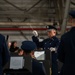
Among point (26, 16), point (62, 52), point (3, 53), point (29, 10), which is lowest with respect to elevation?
point (26, 16)

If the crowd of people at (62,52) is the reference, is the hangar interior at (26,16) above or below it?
below

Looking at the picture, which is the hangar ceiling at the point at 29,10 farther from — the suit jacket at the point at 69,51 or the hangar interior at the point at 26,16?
the suit jacket at the point at 69,51

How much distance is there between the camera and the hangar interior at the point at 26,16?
12406 mm

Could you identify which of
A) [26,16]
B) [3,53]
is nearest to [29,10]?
[26,16]

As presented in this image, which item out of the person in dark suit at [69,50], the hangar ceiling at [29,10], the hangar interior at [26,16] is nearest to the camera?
the person in dark suit at [69,50]

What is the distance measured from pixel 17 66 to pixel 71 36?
2.78 ft

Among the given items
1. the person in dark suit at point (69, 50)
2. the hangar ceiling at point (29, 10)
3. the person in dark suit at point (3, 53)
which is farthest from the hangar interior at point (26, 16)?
the person in dark suit at point (69, 50)

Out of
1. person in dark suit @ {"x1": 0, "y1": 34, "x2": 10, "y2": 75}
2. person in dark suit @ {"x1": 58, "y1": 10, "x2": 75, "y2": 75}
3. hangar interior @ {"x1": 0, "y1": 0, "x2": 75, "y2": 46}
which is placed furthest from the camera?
hangar interior @ {"x1": 0, "y1": 0, "x2": 75, "y2": 46}

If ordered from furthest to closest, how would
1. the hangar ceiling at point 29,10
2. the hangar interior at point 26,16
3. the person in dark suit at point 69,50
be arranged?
the hangar ceiling at point 29,10
the hangar interior at point 26,16
the person in dark suit at point 69,50

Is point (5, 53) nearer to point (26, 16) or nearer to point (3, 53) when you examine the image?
point (3, 53)

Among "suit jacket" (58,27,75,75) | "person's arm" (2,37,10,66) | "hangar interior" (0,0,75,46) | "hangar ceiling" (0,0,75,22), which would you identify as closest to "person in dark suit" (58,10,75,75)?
"suit jacket" (58,27,75,75)

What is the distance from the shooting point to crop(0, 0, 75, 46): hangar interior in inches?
488

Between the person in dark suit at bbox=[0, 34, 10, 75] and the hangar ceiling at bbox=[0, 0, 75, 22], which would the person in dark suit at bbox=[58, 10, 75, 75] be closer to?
the person in dark suit at bbox=[0, 34, 10, 75]

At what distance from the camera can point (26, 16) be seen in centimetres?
1261
